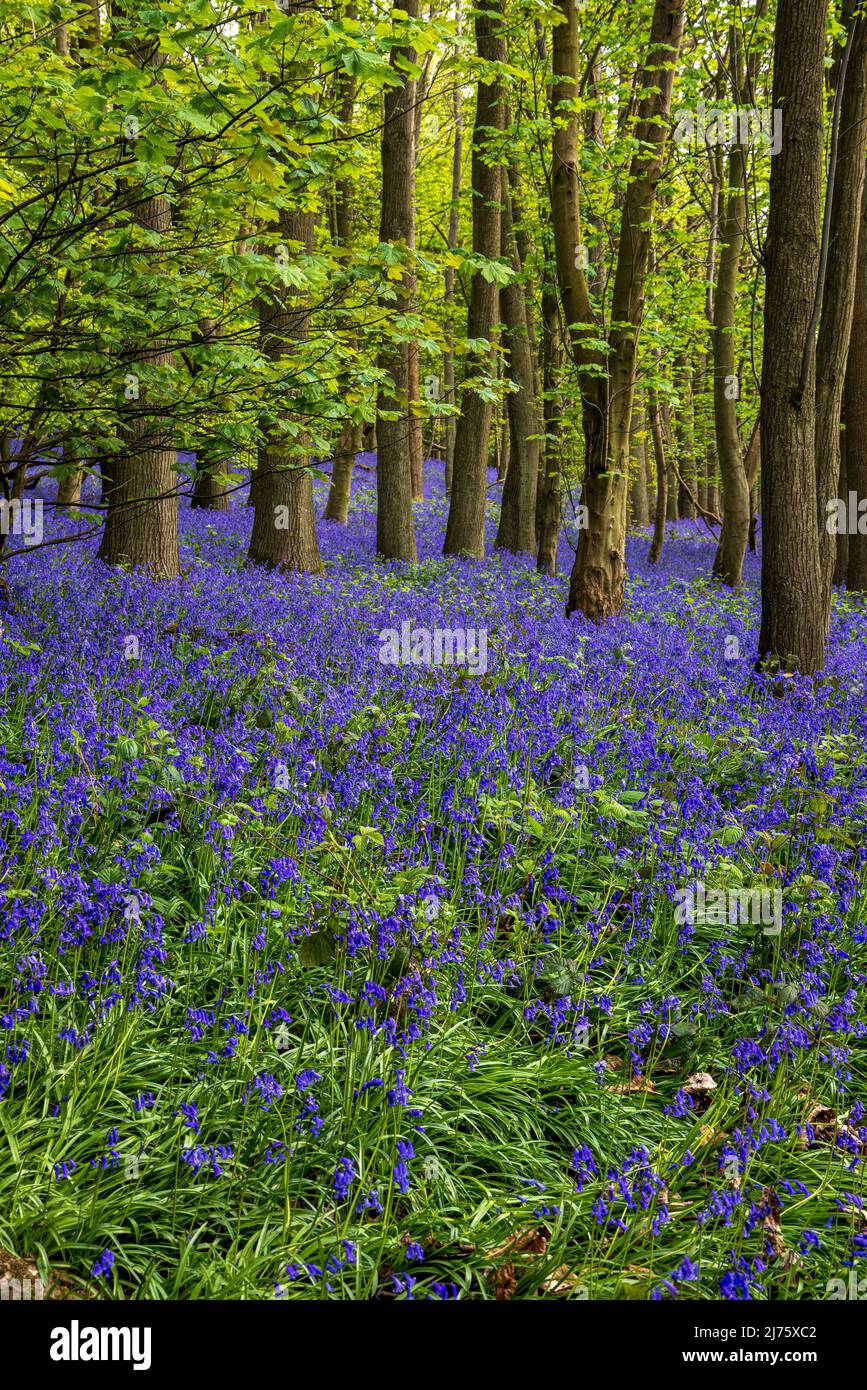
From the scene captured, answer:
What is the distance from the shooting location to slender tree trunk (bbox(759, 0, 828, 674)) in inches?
287

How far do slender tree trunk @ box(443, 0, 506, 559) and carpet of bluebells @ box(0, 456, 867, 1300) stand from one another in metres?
8.87

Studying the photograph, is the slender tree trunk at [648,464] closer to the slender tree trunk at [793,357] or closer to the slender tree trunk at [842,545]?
the slender tree trunk at [842,545]

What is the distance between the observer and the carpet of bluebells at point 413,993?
2.50 meters

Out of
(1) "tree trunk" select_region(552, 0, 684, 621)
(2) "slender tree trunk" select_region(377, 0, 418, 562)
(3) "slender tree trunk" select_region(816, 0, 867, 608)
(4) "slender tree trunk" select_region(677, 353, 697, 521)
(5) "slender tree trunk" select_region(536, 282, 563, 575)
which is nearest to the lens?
(3) "slender tree trunk" select_region(816, 0, 867, 608)

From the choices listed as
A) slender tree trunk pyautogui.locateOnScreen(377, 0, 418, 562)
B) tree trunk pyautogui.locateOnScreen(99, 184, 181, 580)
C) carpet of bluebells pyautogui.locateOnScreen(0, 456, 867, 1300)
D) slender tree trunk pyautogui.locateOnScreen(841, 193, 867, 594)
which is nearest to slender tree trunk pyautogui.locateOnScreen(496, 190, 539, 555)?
slender tree trunk pyautogui.locateOnScreen(377, 0, 418, 562)

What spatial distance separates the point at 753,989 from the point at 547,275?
13374 millimetres

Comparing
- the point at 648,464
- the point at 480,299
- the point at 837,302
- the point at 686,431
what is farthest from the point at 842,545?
the point at 648,464

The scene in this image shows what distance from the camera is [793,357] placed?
7594 millimetres

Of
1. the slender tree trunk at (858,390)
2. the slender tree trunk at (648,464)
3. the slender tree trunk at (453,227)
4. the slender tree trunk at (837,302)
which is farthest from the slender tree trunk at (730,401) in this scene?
the slender tree trunk at (837,302)

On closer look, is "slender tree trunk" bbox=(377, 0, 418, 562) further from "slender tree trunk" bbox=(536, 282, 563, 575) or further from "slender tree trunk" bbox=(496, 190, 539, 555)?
"slender tree trunk" bbox=(496, 190, 539, 555)

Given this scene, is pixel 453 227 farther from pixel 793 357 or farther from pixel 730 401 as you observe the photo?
pixel 793 357

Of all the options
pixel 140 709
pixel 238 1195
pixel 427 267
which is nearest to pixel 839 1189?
pixel 238 1195

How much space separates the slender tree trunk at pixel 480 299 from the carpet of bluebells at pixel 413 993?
349 inches
